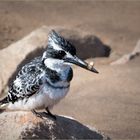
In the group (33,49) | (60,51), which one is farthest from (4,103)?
(33,49)

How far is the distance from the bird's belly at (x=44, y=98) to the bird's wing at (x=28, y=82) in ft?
0.16

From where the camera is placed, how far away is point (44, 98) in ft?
19.8

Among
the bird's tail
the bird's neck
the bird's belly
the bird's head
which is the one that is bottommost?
the bird's tail

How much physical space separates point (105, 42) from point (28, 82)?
6894 millimetres

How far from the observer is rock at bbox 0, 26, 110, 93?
1007 centimetres

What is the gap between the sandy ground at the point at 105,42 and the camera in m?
8.08

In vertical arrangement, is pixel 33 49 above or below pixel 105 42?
below

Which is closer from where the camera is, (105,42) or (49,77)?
(49,77)

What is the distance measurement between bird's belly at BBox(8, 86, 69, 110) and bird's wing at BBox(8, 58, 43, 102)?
48mm

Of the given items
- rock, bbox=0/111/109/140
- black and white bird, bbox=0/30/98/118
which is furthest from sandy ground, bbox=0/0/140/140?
black and white bird, bbox=0/30/98/118

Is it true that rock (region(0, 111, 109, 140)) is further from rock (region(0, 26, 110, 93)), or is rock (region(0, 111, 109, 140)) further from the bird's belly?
rock (region(0, 26, 110, 93))

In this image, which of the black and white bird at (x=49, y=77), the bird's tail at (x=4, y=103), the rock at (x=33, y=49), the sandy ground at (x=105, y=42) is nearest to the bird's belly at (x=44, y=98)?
the black and white bird at (x=49, y=77)

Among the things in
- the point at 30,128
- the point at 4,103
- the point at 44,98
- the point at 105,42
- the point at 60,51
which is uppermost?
the point at 105,42

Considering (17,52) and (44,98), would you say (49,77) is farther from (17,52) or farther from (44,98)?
(17,52)
